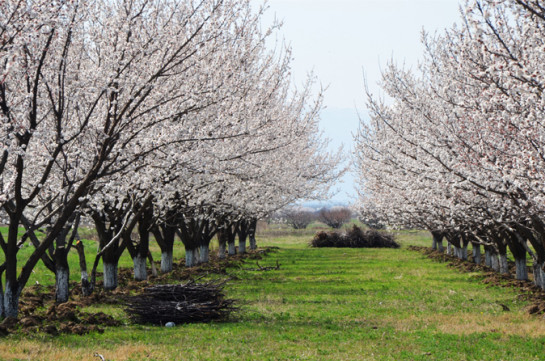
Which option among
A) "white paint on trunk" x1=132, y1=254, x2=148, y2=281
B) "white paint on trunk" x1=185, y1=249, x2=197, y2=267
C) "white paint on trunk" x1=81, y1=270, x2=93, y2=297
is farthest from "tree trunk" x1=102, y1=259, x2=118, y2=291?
"white paint on trunk" x1=185, y1=249, x2=197, y2=267

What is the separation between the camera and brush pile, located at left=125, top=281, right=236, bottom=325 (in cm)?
1347

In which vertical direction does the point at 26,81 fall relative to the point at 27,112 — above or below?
above

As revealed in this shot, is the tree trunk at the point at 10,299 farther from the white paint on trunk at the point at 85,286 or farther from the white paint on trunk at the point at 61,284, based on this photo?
the white paint on trunk at the point at 85,286

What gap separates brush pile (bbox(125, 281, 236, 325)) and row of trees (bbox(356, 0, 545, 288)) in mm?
6053

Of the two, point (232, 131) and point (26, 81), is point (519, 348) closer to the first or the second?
point (232, 131)

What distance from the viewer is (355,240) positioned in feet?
197

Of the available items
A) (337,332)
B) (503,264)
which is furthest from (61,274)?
(503,264)

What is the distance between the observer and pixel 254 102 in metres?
→ 17.4

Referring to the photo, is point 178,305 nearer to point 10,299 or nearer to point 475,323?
point 10,299

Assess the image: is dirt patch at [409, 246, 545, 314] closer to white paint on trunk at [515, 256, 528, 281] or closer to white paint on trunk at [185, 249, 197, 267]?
white paint on trunk at [515, 256, 528, 281]

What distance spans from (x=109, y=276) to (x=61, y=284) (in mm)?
3259

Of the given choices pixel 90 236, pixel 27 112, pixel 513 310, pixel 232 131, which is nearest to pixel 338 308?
pixel 513 310

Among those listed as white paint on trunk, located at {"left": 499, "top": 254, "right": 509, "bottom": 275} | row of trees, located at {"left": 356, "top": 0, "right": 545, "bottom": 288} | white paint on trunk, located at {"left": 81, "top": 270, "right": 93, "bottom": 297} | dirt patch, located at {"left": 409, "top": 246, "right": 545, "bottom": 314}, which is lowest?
dirt patch, located at {"left": 409, "top": 246, "right": 545, "bottom": 314}

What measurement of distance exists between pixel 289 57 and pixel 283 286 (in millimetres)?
8241
